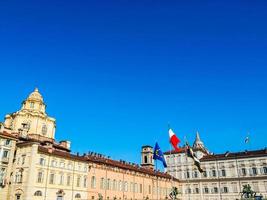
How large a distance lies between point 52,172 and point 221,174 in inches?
1834

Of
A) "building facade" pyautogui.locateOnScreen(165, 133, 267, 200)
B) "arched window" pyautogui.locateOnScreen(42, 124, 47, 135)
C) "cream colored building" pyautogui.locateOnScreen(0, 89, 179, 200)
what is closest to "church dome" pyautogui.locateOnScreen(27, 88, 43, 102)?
"cream colored building" pyautogui.locateOnScreen(0, 89, 179, 200)

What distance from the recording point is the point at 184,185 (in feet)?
276

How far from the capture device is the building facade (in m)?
73.2

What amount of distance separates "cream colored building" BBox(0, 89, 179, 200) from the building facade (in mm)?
4654

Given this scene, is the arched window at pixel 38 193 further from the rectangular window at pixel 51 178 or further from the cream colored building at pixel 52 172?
the rectangular window at pixel 51 178

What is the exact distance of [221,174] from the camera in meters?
78.4

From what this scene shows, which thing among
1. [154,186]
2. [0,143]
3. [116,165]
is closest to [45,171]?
[0,143]

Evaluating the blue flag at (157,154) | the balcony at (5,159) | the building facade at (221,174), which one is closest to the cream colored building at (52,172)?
the balcony at (5,159)

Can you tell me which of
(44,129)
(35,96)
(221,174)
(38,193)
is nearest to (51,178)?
(38,193)

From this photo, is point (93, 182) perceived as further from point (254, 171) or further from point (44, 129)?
point (254, 171)

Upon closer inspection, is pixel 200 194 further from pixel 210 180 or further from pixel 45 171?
pixel 45 171

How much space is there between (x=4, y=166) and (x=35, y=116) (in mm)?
23125

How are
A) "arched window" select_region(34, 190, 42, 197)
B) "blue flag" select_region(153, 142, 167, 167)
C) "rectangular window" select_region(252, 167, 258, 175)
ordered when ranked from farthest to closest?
"rectangular window" select_region(252, 167, 258, 175)
"blue flag" select_region(153, 142, 167, 167)
"arched window" select_region(34, 190, 42, 197)

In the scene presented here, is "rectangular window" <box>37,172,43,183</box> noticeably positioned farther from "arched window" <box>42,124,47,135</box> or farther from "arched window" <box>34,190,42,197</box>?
"arched window" <box>42,124,47,135</box>
